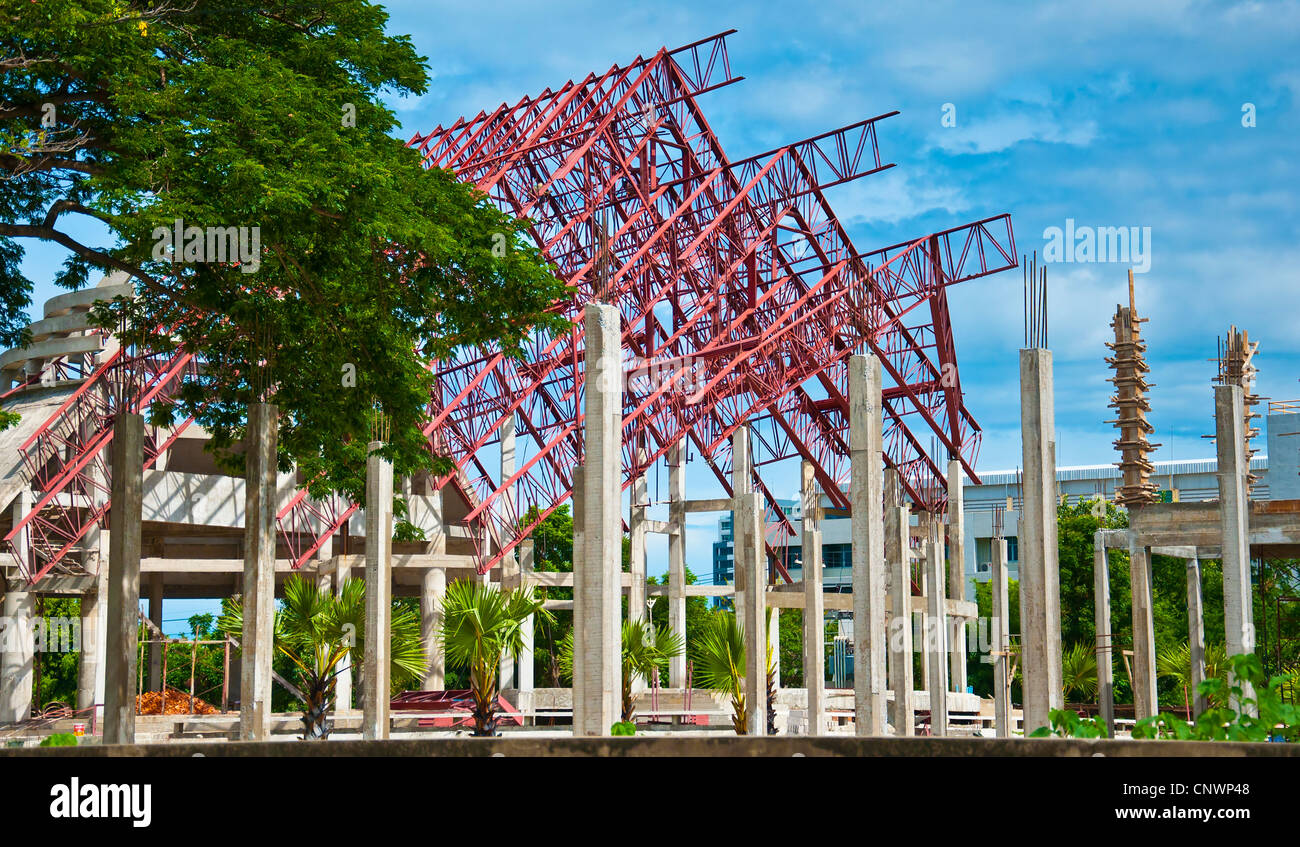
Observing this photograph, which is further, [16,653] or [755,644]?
[16,653]

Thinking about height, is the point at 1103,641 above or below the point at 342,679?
above

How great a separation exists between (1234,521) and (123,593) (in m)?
13.0

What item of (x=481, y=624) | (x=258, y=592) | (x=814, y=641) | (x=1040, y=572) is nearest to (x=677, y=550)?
(x=814, y=641)

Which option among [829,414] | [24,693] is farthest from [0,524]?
[829,414]

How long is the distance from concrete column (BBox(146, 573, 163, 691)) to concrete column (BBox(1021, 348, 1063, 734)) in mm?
29010

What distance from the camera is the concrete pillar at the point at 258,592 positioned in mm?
14906

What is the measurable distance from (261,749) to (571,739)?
52.7 inches

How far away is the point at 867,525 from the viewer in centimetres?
1539

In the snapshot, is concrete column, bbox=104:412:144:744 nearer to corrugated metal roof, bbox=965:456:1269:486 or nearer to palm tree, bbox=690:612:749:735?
palm tree, bbox=690:612:749:735

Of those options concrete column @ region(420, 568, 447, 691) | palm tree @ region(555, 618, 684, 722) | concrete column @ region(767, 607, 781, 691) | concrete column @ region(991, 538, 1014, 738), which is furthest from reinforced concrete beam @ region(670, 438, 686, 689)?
palm tree @ region(555, 618, 684, 722)

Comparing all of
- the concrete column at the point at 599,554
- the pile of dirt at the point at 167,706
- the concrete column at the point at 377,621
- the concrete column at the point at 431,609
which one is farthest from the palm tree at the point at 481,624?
the concrete column at the point at 431,609

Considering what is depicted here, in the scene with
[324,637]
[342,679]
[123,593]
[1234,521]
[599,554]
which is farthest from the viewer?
[342,679]

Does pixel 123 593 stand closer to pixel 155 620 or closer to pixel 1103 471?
pixel 155 620
